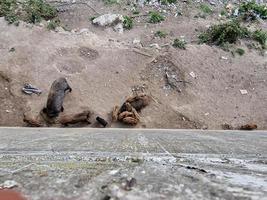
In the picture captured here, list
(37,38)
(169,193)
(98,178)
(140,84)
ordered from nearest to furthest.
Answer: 1. (169,193)
2. (98,178)
3. (140,84)
4. (37,38)

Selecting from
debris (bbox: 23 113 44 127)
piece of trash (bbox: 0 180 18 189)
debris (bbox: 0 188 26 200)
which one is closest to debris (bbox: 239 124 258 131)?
debris (bbox: 23 113 44 127)

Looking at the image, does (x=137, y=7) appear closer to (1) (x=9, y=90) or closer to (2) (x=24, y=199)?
(1) (x=9, y=90)

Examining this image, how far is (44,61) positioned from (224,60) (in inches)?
167

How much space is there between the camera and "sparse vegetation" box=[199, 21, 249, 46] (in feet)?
33.9

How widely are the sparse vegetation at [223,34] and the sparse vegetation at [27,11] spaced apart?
4.01 meters

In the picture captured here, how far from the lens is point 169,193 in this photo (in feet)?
6.29

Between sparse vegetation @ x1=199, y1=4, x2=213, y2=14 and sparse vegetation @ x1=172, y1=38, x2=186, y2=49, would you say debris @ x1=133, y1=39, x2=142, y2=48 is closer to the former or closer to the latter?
sparse vegetation @ x1=172, y1=38, x2=186, y2=49

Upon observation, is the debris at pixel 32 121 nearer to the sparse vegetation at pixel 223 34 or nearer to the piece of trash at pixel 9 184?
the sparse vegetation at pixel 223 34

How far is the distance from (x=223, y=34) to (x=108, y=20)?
115 inches

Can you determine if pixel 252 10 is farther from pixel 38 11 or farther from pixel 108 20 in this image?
pixel 38 11

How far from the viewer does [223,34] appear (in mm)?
10328

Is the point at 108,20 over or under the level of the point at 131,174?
over

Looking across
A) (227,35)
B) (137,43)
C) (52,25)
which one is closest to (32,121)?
(52,25)

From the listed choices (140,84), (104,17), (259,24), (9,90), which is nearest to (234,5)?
(259,24)
